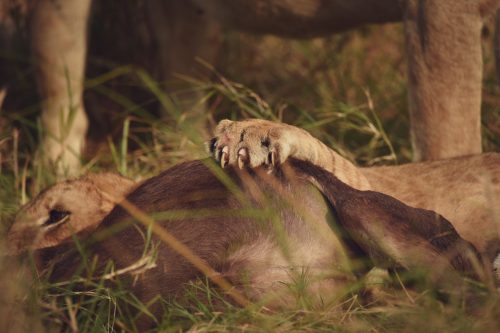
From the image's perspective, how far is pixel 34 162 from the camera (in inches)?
170

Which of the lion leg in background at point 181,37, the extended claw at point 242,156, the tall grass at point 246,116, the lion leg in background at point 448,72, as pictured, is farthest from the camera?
the lion leg in background at point 181,37

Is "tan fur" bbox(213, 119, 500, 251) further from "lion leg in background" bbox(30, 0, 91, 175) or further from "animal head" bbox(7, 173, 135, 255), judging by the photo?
"lion leg in background" bbox(30, 0, 91, 175)

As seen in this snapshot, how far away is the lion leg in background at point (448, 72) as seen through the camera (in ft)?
11.7

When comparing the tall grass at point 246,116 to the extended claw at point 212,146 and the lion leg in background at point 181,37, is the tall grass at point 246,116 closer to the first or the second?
the lion leg in background at point 181,37

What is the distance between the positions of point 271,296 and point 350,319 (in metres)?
0.22

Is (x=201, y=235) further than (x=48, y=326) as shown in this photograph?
Yes

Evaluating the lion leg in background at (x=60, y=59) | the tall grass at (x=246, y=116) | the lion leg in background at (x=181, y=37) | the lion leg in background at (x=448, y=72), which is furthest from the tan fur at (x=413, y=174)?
the lion leg in background at (x=181, y=37)

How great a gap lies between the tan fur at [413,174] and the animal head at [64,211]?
0.53m

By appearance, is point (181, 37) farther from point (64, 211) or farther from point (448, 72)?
point (64, 211)

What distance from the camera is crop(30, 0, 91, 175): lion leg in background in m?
4.71

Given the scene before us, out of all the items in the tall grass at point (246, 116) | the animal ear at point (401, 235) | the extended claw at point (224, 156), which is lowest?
the tall grass at point (246, 116)

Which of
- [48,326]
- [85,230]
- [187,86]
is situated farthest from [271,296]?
[187,86]

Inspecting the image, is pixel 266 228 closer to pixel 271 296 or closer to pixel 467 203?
pixel 271 296

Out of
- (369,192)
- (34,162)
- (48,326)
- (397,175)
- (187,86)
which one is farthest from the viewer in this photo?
(187,86)
